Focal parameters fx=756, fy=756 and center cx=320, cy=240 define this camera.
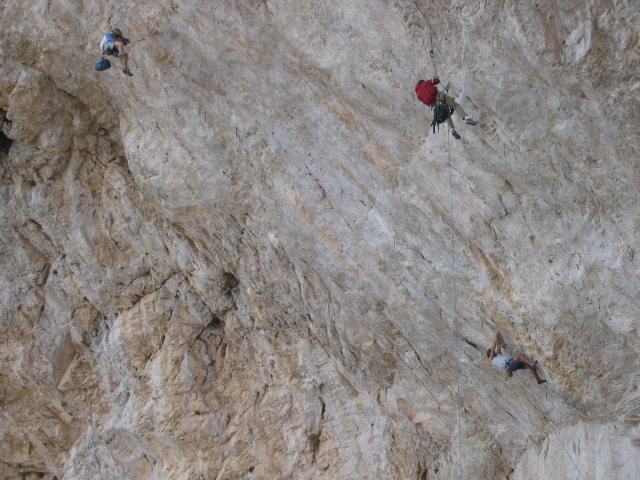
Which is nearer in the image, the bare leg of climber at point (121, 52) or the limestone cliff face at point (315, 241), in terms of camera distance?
the limestone cliff face at point (315, 241)

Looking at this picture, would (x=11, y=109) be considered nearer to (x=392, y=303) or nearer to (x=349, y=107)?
(x=349, y=107)

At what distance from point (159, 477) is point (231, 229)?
16.9ft

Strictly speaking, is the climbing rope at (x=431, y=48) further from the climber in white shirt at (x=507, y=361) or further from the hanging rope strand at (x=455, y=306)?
the climber in white shirt at (x=507, y=361)

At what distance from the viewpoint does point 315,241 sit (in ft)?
37.2

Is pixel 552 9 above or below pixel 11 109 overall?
above

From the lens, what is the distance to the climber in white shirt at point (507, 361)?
9.73 metres

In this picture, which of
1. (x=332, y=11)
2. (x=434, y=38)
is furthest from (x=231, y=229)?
(x=434, y=38)

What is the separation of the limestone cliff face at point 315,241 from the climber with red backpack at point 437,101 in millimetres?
248

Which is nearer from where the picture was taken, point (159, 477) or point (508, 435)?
point (508, 435)

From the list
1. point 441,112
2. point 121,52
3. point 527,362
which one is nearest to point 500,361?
point 527,362

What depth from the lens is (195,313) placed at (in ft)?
44.8

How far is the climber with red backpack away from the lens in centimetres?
859

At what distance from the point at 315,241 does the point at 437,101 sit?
343 cm

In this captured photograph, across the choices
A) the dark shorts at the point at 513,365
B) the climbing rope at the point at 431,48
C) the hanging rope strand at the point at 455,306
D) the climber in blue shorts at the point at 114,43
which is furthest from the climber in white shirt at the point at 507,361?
the climber in blue shorts at the point at 114,43
